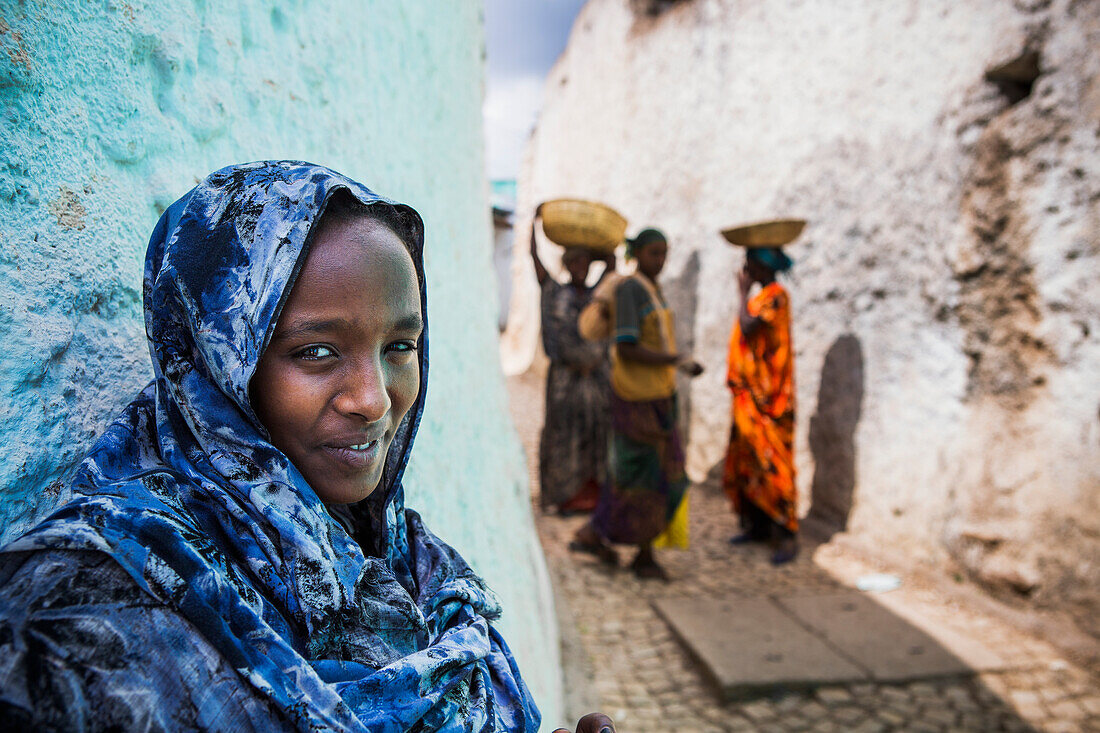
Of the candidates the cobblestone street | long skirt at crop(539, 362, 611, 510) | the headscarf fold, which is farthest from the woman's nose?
long skirt at crop(539, 362, 611, 510)

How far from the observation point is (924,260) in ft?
14.6

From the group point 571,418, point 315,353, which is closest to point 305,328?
point 315,353

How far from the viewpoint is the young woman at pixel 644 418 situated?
4.26 metres

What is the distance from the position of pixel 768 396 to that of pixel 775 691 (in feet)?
7.25

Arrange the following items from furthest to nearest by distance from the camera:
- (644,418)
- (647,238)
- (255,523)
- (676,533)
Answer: (676,533) → (647,238) → (644,418) → (255,523)

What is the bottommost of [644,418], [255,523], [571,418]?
[571,418]

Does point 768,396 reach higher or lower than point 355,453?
lower

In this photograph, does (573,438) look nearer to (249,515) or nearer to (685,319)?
(685,319)

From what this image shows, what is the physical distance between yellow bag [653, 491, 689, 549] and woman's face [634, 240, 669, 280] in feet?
5.07

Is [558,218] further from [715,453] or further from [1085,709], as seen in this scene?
[1085,709]

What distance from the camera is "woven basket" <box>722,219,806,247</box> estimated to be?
4703mm

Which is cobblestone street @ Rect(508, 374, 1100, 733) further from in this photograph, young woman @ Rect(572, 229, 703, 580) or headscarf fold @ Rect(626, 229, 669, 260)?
headscarf fold @ Rect(626, 229, 669, 260)

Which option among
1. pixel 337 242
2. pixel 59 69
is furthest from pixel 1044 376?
pixel 59 69

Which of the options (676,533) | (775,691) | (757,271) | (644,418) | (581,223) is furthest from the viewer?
(581,223)
